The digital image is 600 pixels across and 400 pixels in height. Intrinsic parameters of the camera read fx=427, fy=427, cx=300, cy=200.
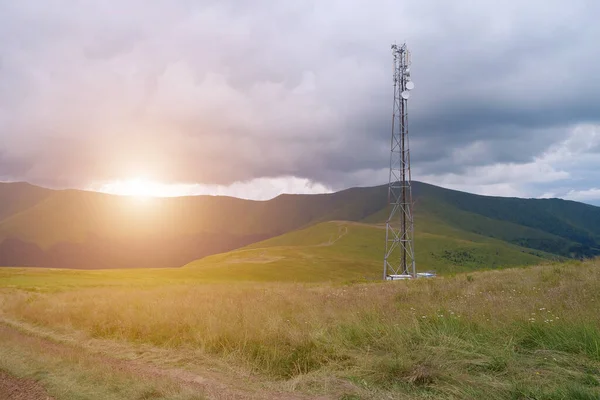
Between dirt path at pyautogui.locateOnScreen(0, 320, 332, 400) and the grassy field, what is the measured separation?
141mm

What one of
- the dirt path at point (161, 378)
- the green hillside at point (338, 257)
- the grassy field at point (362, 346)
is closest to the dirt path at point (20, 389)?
the dirt path at point (161, 378)

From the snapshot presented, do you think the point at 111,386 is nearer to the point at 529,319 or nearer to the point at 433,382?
the point at 433,382

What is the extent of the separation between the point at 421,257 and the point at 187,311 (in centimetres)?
12890

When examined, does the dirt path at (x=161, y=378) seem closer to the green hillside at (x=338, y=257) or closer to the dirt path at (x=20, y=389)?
the dirt path at (x=20, y=389)

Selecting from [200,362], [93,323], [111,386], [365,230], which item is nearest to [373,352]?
[200,362]

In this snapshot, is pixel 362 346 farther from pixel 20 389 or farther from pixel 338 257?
pixel 338 257

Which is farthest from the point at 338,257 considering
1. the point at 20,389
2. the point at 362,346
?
the point at 20,389

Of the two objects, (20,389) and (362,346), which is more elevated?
(362,346)

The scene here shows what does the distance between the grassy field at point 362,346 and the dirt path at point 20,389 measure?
0.26m

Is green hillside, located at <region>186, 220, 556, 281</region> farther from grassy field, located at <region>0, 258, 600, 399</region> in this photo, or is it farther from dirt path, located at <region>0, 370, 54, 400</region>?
dirt path, located at <region>0, 370, 54, 400</region>

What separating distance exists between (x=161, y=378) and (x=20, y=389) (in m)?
3.11

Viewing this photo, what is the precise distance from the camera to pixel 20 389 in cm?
956

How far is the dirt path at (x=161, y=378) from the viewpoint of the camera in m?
8.71

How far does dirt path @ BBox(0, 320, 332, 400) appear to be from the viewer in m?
8.71
